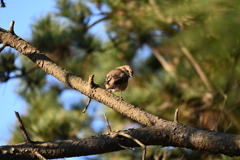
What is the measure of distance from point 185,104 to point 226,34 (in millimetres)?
2971

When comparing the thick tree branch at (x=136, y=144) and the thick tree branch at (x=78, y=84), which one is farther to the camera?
the thick tree branch at (x=78, y=84)

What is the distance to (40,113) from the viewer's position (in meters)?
4.52

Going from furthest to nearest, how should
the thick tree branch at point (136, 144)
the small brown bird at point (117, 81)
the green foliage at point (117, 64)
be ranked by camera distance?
1. the green foliage at point (117, 64)
2. the small brown bird at point (117, 81)
3. the thick tree branch at point (136, 144)

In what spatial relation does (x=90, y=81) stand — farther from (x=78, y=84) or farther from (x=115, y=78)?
(x=115, y=78)

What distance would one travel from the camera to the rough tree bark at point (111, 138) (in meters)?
1.61

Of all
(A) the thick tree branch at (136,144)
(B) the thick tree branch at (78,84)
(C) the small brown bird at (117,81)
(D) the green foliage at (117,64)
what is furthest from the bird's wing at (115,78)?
(A) the thick tree branch at (136,144)

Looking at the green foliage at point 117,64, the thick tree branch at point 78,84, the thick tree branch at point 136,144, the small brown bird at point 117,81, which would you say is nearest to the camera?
the thick tree branch at point 136,144

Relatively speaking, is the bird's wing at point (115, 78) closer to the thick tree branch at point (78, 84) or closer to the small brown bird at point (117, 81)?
the small brown bird at point (117, 81)

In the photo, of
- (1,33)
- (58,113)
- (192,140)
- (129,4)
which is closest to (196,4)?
(192,140)

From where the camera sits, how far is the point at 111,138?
5.46 ft

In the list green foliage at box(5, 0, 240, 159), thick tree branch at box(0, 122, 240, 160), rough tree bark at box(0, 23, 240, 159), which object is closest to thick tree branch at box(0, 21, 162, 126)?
rough tree bark at box(0, 23, 240, 159)

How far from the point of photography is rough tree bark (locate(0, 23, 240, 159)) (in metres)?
1.61

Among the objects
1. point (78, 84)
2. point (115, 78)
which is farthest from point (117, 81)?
point (78, 84)

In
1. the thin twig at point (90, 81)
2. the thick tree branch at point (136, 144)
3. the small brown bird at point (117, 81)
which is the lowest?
the thick tree branch at point (136, 144)
